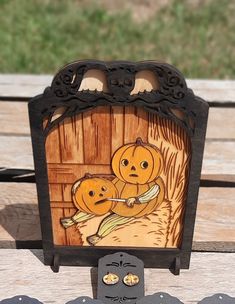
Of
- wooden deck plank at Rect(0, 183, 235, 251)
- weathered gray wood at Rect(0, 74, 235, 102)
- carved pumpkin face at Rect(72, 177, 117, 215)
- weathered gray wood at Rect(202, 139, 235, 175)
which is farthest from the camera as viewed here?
weathered gray wood at Rect(0, 74, 235, 102)

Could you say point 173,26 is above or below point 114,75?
below

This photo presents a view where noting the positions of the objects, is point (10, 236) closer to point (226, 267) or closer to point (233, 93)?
point (226, 267)

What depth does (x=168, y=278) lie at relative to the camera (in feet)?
3.36

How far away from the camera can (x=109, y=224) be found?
1005mm

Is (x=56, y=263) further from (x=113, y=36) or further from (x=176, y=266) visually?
(x=113, y=36)

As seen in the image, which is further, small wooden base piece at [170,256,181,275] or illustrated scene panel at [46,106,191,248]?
small wooden base piece at [170,256,181,275]

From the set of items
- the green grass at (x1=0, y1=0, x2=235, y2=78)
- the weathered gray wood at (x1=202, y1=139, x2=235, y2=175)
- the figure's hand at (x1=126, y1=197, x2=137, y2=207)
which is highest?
the figure's hand at (x1=126, y1=197, x2=137, y2=207)

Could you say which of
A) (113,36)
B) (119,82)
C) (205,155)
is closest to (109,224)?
(119,82)

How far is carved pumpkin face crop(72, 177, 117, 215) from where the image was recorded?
97 cm

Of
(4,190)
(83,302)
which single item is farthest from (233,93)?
(83,302)

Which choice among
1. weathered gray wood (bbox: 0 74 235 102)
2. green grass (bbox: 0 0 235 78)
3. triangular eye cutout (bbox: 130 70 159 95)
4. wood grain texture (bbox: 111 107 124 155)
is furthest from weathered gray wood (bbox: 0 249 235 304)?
green grass (bbox: 0 0 235 78)

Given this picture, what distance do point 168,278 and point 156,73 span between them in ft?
1.24

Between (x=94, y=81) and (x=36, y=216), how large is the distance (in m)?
0.38

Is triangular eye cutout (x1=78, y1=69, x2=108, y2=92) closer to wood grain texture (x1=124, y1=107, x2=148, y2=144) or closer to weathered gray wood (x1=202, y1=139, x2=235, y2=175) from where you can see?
wood grain texture (x1=124, y1=107, x2=148, y2=144)
